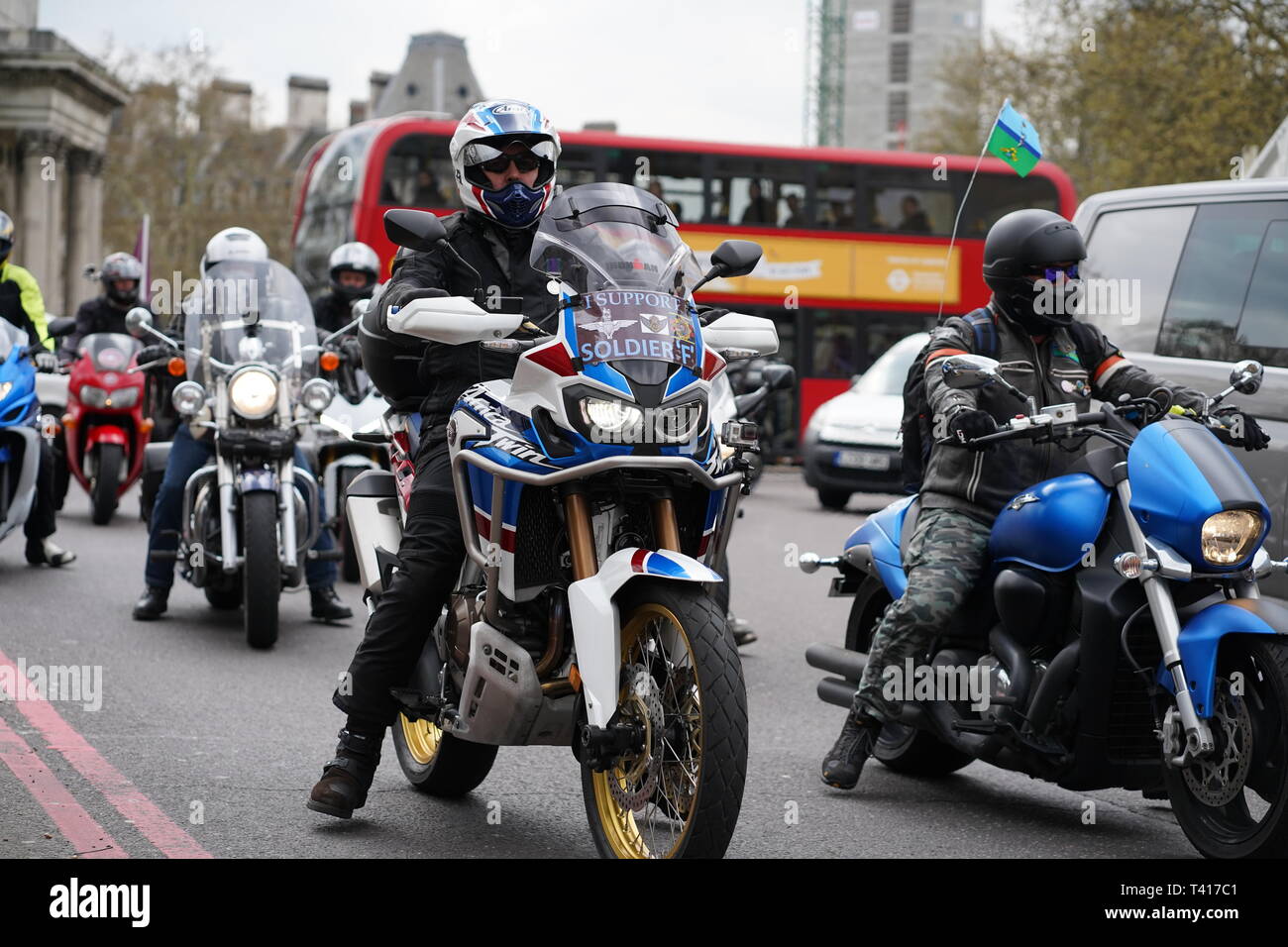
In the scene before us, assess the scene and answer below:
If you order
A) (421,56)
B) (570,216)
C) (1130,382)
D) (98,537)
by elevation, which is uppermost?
(421,56)

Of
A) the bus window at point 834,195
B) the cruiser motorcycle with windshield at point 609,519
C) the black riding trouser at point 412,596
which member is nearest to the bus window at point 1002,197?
the bus window at point 834,195

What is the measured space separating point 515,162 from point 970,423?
4.72ft

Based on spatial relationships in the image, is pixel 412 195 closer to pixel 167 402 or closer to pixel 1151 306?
pixel 167 402

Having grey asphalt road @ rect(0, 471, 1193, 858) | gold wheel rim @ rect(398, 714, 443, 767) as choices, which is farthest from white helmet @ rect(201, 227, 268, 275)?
gold wheel rim @ rect(398, 714, 443, 767)

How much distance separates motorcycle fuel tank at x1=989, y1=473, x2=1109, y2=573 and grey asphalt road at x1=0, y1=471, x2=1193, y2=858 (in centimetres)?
82

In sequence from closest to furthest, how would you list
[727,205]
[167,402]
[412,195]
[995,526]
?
[995,526], [167,402], [412,195], [727,205]

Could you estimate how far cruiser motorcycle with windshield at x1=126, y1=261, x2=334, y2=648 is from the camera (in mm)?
8641

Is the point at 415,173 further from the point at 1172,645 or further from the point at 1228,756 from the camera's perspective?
the point at 1228,756

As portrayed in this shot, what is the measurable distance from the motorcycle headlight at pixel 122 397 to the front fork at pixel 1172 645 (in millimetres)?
10289

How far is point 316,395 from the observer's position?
9086mm

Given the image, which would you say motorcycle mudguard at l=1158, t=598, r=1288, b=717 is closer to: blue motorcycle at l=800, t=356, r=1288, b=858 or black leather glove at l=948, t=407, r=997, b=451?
blue motorcycle at l=800, t=356, r=1288, b=858
